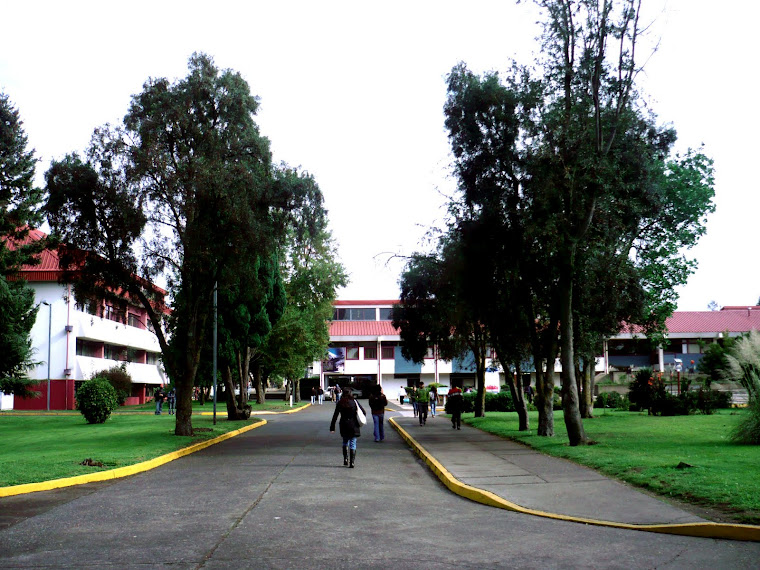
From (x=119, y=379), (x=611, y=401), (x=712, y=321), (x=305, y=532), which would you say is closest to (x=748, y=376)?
(x=305, y=532)

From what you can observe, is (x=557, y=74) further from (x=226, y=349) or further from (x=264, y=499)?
(x=226, y=349)

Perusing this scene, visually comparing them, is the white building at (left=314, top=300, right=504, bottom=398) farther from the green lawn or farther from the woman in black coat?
the woman in black coat

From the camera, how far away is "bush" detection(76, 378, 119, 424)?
31.4 m

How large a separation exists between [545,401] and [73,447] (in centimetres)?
1293

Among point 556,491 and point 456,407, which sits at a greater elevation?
point 456,407

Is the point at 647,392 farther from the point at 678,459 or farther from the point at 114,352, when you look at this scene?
the point at 114,352

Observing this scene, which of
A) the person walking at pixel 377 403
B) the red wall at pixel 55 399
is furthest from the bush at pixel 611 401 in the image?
the red wall at pixel 55 399

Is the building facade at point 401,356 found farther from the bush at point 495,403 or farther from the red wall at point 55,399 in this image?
the red wall at point 55,399

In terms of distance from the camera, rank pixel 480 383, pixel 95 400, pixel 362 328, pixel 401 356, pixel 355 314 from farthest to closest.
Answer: pixel 355 314 → pixel 362 328 → pixel 401 356 → pixel 480 383 → pixel 95 400

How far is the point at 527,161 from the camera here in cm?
2005

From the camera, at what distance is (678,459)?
13914mm

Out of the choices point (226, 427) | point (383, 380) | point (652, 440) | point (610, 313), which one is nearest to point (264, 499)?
point (652, 440)

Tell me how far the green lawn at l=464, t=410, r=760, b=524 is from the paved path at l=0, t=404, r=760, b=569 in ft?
4.42

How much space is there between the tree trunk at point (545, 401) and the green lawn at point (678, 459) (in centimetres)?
41
